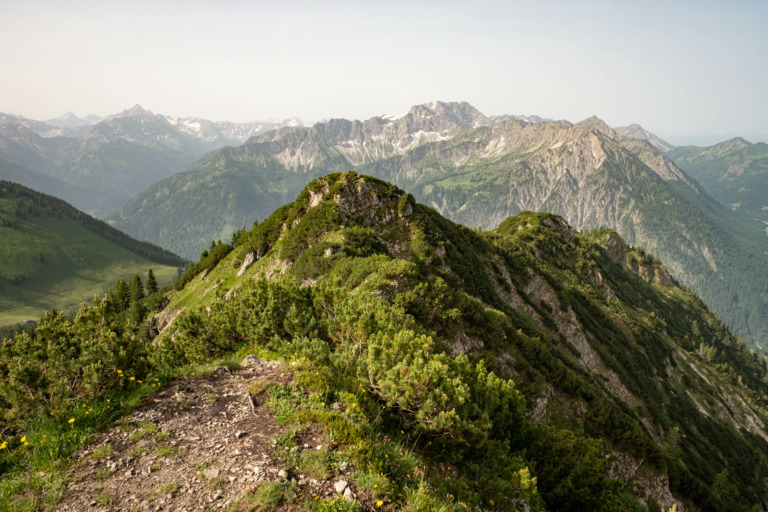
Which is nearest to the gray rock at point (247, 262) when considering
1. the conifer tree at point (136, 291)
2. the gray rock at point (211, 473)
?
the conifer tree at point (136, 291)

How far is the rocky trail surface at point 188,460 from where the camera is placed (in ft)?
28.0

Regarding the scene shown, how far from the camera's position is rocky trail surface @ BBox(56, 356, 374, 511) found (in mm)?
8539

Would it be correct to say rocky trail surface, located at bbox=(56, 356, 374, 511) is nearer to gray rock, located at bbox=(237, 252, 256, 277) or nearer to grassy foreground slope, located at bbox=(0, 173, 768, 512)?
grassy foreground slope, located at bbox=(0, 173, 768, 512)

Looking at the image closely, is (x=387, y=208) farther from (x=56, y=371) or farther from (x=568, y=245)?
(x=568, y=245)

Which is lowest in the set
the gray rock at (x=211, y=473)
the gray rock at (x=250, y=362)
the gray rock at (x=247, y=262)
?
the gray rock at (x=247, y=262)

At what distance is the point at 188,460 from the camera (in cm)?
977

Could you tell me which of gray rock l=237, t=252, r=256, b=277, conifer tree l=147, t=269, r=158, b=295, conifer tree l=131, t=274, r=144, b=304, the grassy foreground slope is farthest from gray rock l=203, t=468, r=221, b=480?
conifer tree l=147, t=269, r=158, b=295

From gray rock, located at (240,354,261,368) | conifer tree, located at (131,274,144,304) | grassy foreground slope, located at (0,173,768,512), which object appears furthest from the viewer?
conifer tree, located at (131,274,144,304)

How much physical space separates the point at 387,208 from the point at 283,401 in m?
48.6

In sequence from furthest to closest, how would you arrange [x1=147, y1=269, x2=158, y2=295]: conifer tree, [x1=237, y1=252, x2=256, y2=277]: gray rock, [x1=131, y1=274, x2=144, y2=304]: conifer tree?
[x1=147, y1=269, x2=158, y2=295]: conifer tree
[x1=131, y1=274, x2=144, y2=304]: conifer tree
[x1=237, y1=252, x2=256, y2=277]: gray rock

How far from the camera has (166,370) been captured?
13.4 m

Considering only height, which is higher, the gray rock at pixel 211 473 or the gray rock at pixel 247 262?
the gray rock at pixel 211 473

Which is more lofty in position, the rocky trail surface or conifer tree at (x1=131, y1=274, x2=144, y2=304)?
the rocky trail surface

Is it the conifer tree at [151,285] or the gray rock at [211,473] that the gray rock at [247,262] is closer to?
the conifer tree at [151,285]
